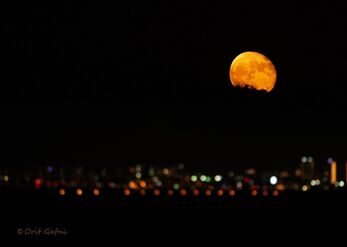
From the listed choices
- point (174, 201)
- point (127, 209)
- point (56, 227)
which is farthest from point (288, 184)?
point (56, 227)

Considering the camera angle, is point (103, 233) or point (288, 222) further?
point (288, 222)

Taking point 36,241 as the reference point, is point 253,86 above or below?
above

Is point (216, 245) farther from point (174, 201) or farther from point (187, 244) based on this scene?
point (174, 201)

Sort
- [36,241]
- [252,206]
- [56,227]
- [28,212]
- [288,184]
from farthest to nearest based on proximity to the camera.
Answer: [288,184] → [252,206] → [28,212] → [56,227] → [36,241]

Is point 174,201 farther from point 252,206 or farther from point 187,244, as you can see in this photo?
point 187,244

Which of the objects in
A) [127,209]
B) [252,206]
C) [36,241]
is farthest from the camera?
[252,206]

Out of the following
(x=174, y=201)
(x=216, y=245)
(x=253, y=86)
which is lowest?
(x=216, y=245)
